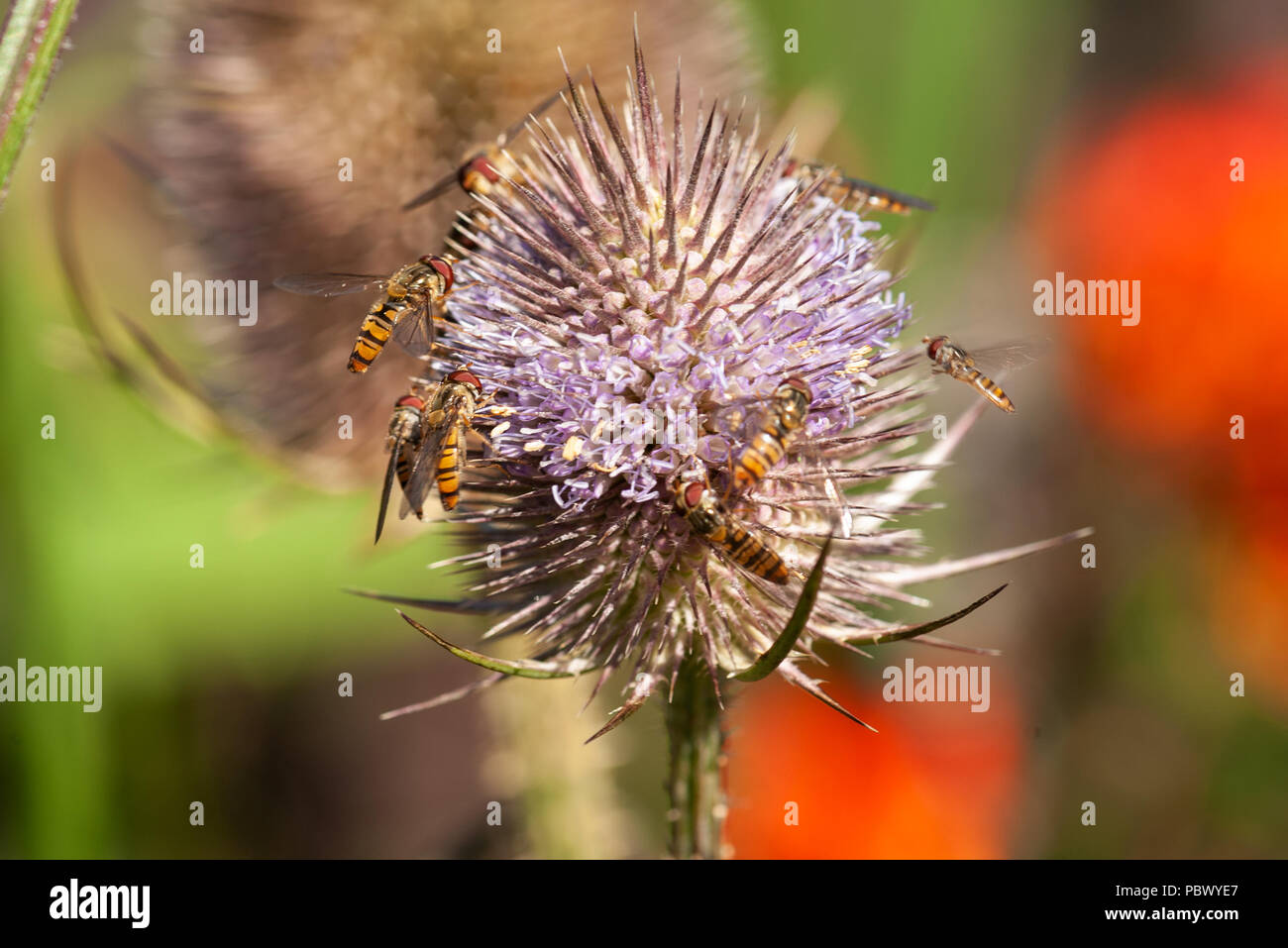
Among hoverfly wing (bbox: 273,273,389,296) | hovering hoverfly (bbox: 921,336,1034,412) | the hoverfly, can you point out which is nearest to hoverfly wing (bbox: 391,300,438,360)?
hoverfly wing (bbox: 273,273,389,296)

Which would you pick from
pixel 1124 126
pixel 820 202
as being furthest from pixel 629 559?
pixel 1124 126

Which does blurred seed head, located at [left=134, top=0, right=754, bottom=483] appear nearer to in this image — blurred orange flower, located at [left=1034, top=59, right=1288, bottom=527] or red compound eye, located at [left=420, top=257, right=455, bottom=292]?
red compound eye, located at [left=420, top=257, right=455, bottom=292]

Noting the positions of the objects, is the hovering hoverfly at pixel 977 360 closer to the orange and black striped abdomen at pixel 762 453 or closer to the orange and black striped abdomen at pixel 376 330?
the orange and black striped abdomen at pixel 762 453

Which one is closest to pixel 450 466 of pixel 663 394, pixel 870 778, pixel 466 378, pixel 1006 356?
pixel 466 378

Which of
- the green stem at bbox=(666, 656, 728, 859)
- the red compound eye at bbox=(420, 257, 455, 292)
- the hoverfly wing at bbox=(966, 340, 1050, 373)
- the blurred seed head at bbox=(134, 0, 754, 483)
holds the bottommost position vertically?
the green stem at bbox=(666, 656, 728, 859)

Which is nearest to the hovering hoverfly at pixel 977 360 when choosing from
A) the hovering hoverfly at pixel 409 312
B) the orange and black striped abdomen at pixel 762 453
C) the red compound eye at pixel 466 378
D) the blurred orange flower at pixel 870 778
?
the orange and black striped abdomen at pixel 762 453
